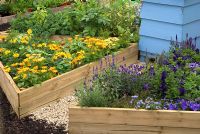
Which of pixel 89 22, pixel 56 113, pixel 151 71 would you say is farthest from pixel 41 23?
pixel 151 71

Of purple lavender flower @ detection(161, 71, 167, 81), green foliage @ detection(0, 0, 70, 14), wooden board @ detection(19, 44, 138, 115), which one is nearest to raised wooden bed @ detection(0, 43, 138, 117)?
wooden board @ detection(19, 44, 138, 115)

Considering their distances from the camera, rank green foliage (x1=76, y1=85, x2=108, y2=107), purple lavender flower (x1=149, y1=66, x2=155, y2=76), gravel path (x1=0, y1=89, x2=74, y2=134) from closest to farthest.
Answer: green foliage (x1=76, y1=85, x2=108, y2=107)
gravel path (x1=0, y1=89, x2=74, y2=134)
purple lavender flower (x1=149, y1=66, x2=155, y2=76)

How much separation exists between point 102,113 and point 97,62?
5.10ft

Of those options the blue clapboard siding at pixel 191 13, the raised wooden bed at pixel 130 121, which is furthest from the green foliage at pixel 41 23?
the raised wooden bed at pixel 130 121

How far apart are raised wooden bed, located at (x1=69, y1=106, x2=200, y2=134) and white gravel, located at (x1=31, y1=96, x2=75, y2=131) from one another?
1.39 ft

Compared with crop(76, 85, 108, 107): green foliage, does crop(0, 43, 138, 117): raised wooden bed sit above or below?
below

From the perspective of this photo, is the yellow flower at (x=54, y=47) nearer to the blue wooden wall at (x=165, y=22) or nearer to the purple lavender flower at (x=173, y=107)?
the blue wooden wall at (x=165, y=22)

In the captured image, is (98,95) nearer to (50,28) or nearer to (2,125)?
(2,125)

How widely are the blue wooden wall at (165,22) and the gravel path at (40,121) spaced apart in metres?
1.58

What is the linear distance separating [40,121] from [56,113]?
0.78 feet

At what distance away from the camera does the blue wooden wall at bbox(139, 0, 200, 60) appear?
542cm

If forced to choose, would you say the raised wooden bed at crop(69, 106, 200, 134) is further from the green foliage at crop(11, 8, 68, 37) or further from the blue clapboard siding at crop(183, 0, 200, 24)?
the green foliage at crop(11, 8, 68, 37)

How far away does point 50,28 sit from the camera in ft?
22.0

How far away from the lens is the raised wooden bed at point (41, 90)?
4605 millimetres
